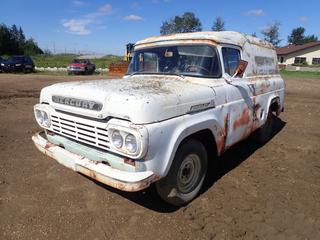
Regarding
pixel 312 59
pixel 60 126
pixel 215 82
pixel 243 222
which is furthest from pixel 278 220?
pixel 312 59

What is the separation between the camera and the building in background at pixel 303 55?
54.5 m

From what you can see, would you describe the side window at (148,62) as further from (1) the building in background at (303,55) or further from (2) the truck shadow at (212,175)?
(1) the building in background at (303,55)

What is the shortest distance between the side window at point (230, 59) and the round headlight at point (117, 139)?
6.90 feet

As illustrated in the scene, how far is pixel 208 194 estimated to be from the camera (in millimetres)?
4160

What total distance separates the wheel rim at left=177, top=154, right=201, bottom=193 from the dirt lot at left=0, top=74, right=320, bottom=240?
243mm

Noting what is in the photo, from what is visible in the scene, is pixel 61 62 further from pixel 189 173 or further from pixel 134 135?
pixel 134 135

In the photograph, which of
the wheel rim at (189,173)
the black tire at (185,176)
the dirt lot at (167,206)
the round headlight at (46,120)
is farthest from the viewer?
the round headlight at (46,120)

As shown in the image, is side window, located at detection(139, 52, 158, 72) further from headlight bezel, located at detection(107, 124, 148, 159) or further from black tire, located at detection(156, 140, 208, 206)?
headlight bezel, located at detection(107, 124, 148, 159)

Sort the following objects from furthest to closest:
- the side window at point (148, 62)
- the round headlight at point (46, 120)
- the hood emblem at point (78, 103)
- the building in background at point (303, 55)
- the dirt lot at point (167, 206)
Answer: the building in background at point (303, 55) → the side window at point (148, 62) → the round headlight at point (46, 120) → the dirt lot at point (167, 206) → the hood emblem at point (78, 103)

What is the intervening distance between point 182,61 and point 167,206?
205cm

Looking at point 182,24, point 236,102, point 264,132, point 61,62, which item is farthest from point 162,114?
point 182,24

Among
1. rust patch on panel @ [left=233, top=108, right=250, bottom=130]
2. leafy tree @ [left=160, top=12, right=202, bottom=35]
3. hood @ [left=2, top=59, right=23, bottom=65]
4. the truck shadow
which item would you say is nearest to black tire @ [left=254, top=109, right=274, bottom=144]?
the truck shadow

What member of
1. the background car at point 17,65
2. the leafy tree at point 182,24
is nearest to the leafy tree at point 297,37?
the leafy tree at point 182,24

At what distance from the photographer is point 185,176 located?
12.6 ft
